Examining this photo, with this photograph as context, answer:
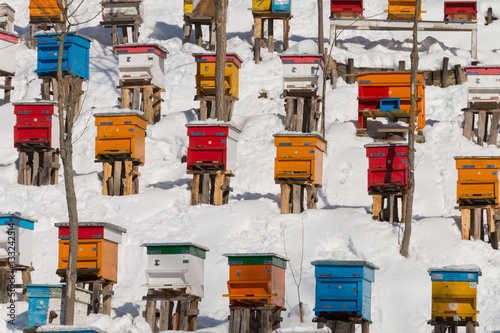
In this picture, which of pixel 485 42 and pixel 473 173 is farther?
pixel 485 42

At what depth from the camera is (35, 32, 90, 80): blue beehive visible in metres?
27.4

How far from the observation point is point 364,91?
86.7ft

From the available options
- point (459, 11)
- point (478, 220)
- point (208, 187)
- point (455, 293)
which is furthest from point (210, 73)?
point (455, 293)

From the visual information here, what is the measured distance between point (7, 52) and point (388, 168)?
1239cm

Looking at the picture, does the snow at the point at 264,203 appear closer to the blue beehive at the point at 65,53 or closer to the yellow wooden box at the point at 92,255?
the yellow wooden box at the point at 92,255

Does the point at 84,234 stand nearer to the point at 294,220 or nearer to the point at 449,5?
the point at 294,220

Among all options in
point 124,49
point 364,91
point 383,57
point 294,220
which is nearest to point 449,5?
point 383,57

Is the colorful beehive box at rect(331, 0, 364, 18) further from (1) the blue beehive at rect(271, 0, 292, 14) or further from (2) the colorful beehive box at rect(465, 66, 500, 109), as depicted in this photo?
(2) the colorful beehive box at rect(465, 66, 500, 109)

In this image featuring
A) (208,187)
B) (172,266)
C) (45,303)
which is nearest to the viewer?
(45,303)

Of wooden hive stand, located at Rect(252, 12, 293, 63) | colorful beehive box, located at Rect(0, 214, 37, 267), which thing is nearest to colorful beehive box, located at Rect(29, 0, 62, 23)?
wooden hive stand, located at Rect(252, 12, 293, 63)

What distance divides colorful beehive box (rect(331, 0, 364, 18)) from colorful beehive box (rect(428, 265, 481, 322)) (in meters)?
16.6

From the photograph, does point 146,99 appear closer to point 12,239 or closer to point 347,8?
point 347,8

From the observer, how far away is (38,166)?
81.7 ft

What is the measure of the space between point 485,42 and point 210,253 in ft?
56.4
